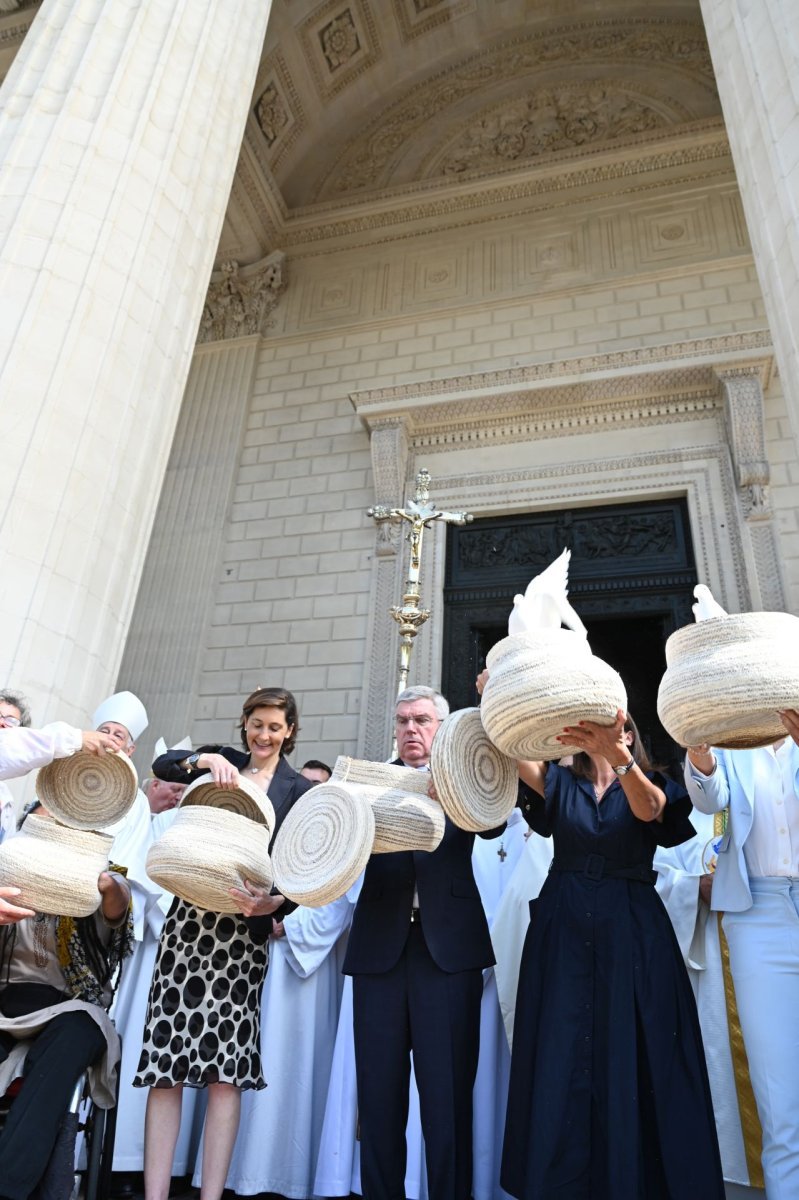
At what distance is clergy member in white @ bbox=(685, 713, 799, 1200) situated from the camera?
2.53m

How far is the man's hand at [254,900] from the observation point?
243 centimetres

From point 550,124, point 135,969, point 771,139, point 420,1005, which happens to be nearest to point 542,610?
point 420,1005

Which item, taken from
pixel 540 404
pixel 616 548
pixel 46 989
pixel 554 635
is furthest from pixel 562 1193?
pixel 540 404

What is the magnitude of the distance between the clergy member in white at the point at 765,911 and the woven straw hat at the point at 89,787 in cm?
159

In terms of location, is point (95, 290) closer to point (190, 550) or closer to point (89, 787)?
point (89, 787)

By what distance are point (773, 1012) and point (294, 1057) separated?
179 centimetres

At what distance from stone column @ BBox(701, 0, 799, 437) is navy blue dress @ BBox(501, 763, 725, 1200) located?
1.78 metres

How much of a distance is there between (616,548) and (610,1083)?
18.1ft

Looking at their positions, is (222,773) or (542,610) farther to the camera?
(222,773)

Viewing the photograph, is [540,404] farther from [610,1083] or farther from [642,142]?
[610,1083]

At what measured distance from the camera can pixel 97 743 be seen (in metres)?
2.48

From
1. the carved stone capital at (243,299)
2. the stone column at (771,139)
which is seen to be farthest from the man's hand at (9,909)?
the carved stone capital at (243,299)

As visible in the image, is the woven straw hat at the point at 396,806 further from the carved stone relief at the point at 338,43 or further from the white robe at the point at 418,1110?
the carved stone relief at the point at 338,43

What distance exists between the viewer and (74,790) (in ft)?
8.46
